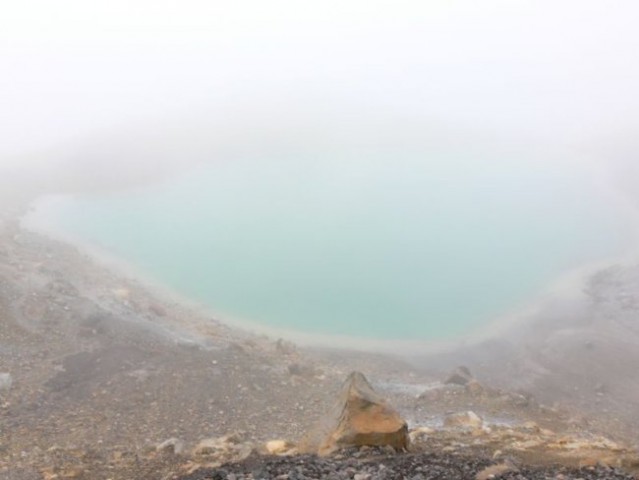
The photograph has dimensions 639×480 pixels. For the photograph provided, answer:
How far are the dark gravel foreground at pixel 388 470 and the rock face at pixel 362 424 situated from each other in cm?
47

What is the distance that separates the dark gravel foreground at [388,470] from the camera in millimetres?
9102

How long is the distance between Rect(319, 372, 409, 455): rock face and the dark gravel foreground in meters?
0.47

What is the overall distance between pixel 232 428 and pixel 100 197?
29.6 m

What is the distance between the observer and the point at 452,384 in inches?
730

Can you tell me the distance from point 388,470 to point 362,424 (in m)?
1.55

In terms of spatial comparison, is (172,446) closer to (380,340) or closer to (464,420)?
(464,420)

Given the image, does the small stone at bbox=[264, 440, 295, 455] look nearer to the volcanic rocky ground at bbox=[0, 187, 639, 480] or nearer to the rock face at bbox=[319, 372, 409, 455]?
the volcanic rocky ground at bbox=[0, 187, 639, 480]

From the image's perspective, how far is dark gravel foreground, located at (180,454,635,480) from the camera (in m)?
9.10

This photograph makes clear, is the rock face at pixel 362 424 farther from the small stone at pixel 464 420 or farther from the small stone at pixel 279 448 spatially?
the small stone at pixel 464 420

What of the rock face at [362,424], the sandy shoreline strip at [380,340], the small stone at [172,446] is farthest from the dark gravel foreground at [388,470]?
the sandy shoreline strip at [380,340]

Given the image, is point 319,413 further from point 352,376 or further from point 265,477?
point 265,477

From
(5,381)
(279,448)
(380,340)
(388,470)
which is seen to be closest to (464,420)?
(279,448)

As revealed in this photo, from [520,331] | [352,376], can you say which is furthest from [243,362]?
[520,331]

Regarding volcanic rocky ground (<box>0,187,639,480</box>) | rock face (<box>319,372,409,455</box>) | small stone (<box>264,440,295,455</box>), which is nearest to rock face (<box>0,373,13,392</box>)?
volcanic rocky ground (<box>0,187,639,480</box>)
